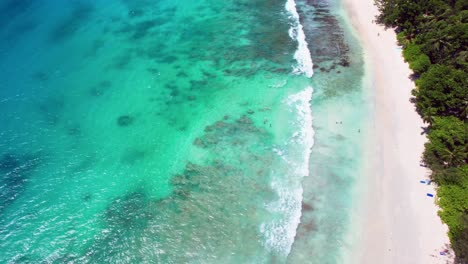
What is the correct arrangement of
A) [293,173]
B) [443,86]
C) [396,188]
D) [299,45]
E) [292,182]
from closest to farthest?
1. [396,188]
2. [292,182]
3. [293,173]
4. [443,86]
5. [299,45]

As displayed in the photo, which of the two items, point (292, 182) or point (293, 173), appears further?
point (293, 173)

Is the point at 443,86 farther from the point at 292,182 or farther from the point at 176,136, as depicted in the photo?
the point at 176,136

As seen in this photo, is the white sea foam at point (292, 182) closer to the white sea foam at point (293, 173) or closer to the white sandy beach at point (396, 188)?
the white sea foam at point (293, 173)

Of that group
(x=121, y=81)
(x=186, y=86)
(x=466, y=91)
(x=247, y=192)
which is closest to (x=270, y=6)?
(x=186, y=86)

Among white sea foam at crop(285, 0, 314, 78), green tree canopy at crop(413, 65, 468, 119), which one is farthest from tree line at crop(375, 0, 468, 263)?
white sea foam at crop(285, 0, 314, 78)

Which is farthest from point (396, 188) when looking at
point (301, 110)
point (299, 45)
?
point (299, 45)

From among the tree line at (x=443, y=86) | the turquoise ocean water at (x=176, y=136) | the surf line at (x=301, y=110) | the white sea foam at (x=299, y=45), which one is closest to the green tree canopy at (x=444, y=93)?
the tree line at (x=443, y=86)

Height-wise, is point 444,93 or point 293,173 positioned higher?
point 444,93
